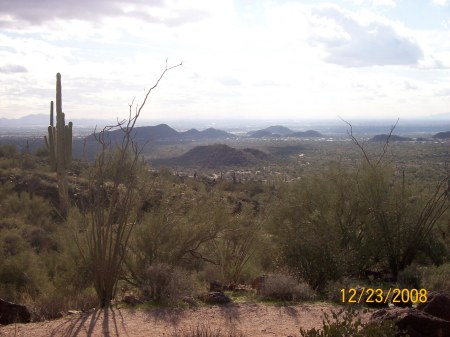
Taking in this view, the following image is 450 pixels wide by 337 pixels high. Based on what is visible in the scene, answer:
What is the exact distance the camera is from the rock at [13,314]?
1019cm

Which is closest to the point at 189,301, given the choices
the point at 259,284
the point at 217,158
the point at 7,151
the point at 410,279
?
the point at 259,284

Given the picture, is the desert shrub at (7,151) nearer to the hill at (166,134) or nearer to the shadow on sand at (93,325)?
the shadow on sand at (93,325)

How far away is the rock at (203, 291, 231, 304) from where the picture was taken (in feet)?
38.6

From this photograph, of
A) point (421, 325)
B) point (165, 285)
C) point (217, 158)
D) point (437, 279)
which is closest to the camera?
point (421, 325)

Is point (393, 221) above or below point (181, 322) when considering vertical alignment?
above

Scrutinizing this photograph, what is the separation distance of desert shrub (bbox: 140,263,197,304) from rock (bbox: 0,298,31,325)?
108 inches

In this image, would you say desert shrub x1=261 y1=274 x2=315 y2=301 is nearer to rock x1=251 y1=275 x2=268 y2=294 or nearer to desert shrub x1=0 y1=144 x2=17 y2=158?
rock x1=251 y1=275 x2=268 y2=294

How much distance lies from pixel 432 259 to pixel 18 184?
24524 mm

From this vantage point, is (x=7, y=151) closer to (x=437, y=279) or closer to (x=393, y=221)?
(x=393, y=221)

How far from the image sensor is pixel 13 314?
33.6 ft

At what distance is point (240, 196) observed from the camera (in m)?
37.5

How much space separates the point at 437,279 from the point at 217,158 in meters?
66.0

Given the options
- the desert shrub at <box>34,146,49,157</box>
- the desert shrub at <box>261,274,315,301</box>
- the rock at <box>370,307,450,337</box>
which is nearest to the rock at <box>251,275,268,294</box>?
the desert shrub at <box>261,274,315,301</box>

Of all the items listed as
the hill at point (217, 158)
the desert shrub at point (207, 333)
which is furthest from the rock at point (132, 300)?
the hill at point (217, 158)
